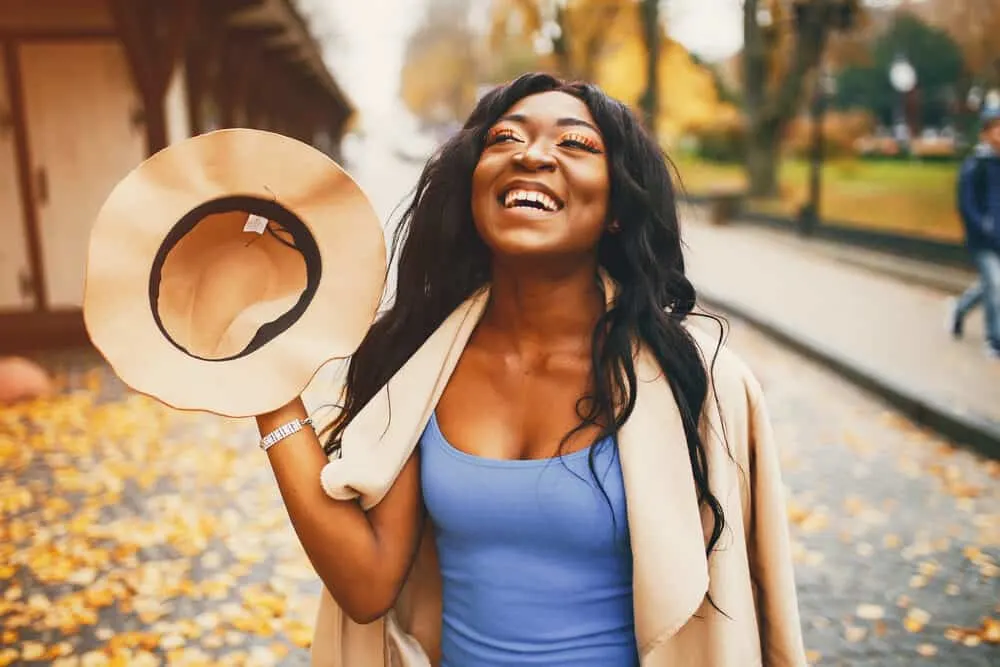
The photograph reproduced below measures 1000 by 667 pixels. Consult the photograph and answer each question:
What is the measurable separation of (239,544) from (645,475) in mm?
3633

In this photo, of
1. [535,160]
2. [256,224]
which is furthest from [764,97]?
[256,224]

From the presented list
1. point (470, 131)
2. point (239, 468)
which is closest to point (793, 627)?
point (470, 131)

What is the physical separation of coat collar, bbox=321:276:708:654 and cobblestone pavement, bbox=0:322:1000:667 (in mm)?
2312

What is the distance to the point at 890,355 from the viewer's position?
340 inches

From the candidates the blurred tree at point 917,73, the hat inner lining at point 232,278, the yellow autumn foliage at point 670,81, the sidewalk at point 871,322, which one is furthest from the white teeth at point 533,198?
the yellow autumn foliage at point 670,81

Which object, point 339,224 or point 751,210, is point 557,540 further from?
point 751,210

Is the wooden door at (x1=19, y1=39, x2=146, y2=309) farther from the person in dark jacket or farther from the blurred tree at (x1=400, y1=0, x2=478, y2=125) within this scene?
the blurred tree at (x1=400, y1=0, x2=478, y2=125)

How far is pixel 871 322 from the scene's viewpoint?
34.3 ft

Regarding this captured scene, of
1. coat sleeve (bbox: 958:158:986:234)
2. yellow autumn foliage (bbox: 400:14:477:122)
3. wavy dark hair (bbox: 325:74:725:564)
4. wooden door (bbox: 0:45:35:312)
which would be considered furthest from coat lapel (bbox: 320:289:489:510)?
yellow autumn foliage (bbox: 400:14:477:122)

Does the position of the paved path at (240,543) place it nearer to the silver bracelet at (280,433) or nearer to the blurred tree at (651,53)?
the silver bracelet at (280,433)

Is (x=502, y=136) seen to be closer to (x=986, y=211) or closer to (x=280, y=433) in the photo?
(x=280, y=433)

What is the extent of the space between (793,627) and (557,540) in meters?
0.47

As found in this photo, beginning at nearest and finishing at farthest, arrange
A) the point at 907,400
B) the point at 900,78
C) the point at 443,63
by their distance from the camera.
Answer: the point at 907,400, the point at 900,78, the point at 443,63

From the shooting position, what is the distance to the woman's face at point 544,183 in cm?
164
